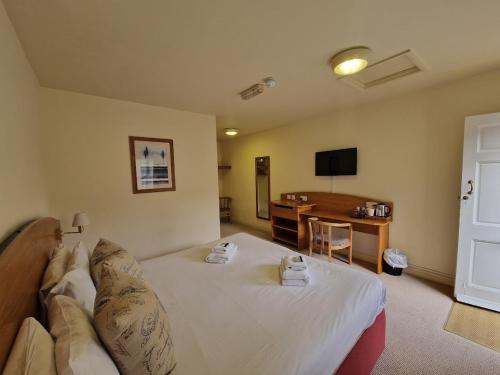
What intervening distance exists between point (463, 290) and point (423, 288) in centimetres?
37

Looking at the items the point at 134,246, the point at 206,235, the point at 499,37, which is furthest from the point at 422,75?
the point at 134,246

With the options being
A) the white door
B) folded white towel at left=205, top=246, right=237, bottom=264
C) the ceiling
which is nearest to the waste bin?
the white door

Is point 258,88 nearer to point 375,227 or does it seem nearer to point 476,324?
point 375,227

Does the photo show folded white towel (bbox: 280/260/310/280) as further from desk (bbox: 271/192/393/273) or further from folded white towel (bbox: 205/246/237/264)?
desk (bbox: 271/192/393/273)

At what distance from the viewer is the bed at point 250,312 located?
94 cm

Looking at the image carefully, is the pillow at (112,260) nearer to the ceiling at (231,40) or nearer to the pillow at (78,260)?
the pillow at (78,260)

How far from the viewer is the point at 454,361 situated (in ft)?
5.22

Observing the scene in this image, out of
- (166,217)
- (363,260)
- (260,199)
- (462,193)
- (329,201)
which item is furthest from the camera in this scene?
(260,199)

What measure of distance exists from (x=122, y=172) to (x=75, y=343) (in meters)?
2.37

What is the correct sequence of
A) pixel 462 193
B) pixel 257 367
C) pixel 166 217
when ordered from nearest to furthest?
pixel 257 367 < pixel 462 193 < pixel 166 217

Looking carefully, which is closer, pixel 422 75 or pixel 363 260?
pixel 422 75

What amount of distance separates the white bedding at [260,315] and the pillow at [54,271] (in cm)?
58

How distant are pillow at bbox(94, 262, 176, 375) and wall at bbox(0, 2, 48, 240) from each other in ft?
2.36

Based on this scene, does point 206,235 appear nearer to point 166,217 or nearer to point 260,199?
point 166,217
